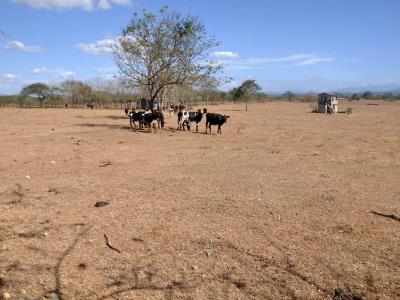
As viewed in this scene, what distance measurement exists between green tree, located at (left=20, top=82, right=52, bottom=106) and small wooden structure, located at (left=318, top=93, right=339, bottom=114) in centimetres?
5458

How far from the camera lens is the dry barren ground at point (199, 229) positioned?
5047 millimetres

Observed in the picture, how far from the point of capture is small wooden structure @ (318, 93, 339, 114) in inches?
2042

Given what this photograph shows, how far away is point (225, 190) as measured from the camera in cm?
934

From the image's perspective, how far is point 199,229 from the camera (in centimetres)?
684

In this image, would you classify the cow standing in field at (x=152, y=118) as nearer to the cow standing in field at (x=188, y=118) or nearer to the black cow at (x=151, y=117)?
the black cow at (x=151, y=117)

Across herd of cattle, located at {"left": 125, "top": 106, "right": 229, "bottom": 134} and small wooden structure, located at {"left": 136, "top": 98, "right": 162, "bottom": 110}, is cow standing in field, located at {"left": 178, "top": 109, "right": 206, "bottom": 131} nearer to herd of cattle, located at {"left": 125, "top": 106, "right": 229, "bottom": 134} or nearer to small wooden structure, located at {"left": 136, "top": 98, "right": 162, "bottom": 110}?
herd of cattle, located at {"left": 125, "top": 106, "right": 229, "bottom": 134}

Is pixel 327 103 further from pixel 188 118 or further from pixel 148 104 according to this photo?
pixel 188 118

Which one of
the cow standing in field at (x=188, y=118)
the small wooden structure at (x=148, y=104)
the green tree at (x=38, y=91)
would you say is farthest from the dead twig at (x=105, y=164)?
the green tree at (x=38, y=91)

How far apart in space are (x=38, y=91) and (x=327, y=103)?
56.6 m

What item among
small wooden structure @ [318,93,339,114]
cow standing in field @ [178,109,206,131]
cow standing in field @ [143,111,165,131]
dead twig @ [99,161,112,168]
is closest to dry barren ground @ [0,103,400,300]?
dead twig @ [99,161,112,168]

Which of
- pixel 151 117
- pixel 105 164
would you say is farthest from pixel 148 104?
pixel 105 164

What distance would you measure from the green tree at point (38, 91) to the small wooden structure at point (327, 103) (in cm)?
5458

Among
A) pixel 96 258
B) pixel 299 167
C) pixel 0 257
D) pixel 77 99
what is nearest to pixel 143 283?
pixel 96 258

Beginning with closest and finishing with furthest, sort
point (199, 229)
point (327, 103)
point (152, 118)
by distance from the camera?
point (199, 229), point (152, 118), point (327, 103)
